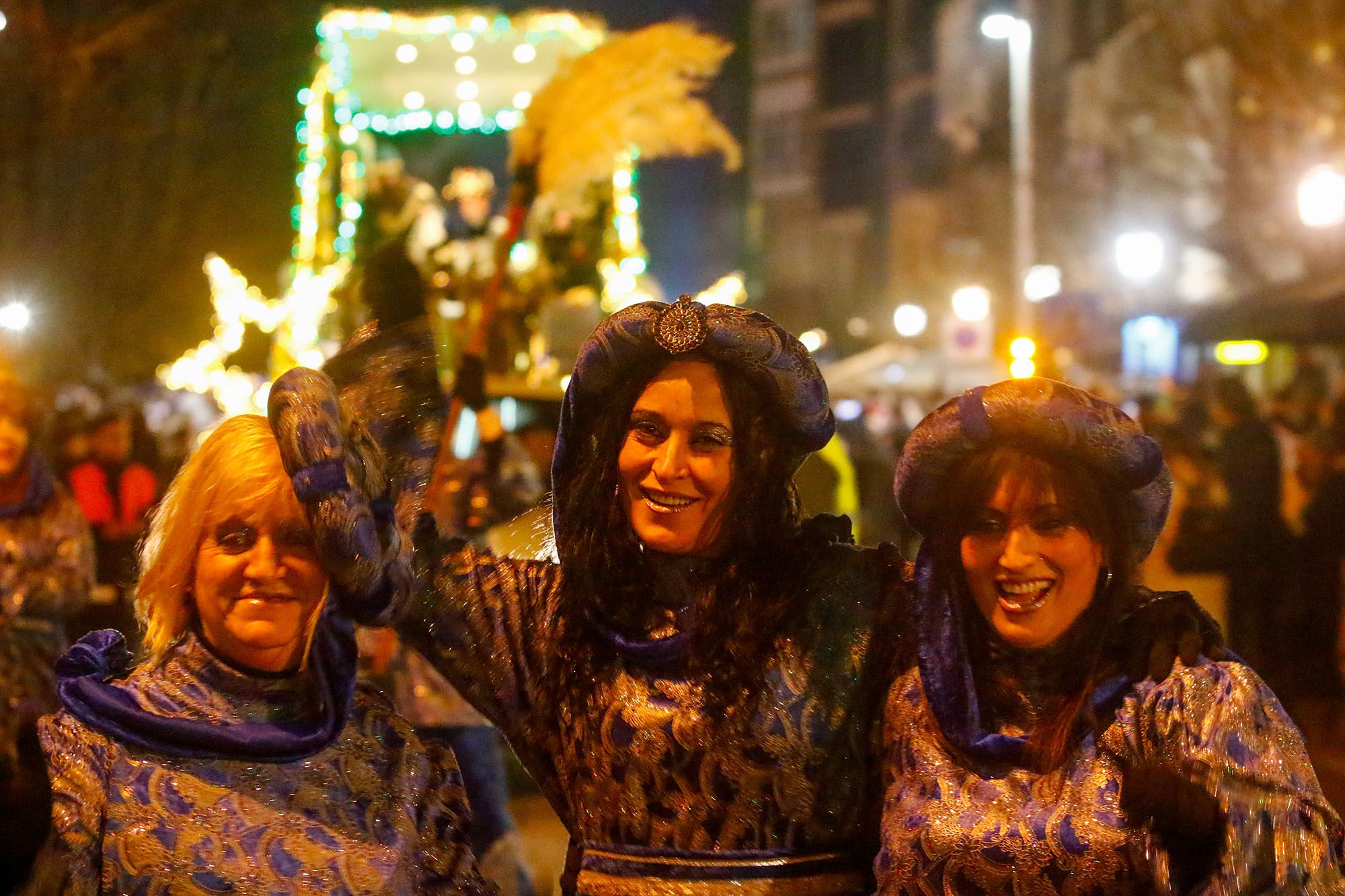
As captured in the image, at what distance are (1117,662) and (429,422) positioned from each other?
4.16 ft

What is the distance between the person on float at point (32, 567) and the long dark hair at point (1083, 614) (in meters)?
3.78

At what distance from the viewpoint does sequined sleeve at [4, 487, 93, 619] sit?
5.38 m

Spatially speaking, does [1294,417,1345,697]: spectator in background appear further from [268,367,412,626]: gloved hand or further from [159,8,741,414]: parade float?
[268,367,412,626]: gloved hand

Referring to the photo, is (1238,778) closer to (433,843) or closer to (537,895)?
(433,843)

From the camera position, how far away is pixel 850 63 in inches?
1811

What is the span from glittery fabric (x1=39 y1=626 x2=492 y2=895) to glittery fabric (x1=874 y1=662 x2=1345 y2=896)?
0.75 meters

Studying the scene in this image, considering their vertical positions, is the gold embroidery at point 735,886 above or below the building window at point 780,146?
below

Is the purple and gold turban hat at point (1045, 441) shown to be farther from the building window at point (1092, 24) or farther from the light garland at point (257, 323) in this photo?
the building window at point (1092, 24)

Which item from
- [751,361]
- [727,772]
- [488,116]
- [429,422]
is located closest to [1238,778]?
[727,772]

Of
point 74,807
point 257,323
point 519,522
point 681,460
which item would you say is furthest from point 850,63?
point 74,807

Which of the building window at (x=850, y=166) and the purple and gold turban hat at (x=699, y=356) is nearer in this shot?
the purple and gold turban hat at (x=699, y=356)

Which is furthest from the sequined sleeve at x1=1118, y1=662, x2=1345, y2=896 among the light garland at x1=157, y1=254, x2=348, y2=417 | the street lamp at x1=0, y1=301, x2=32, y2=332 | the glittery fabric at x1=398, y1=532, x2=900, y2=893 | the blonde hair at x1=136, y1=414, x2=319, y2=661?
the street lamp at x1=0, y1=301, x2=32, y2=332

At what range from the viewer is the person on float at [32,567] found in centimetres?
526

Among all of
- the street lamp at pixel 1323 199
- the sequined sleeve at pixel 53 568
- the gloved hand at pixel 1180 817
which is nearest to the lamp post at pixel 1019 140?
the street lamp at pixel 1323 199
